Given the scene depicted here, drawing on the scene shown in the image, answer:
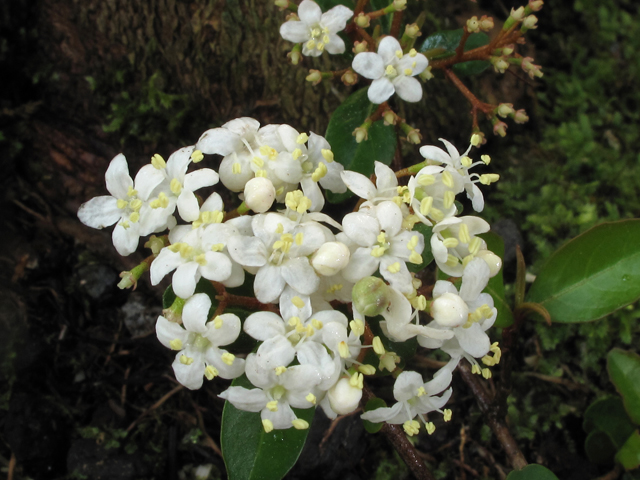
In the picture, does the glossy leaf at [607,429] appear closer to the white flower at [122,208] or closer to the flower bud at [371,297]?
the flower bud at [371,297]

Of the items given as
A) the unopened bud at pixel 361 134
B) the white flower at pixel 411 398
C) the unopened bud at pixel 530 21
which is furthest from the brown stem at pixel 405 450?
the unopened bud at pixel 530 21

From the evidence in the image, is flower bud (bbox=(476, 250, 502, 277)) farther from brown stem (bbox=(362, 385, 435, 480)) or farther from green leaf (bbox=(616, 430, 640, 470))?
green leaf (bbox=(616, 430, 640, 470))

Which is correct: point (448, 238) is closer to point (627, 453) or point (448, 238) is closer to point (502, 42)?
point (502, 42)

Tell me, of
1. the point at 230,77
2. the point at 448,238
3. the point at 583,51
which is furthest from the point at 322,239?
the point at 583,51

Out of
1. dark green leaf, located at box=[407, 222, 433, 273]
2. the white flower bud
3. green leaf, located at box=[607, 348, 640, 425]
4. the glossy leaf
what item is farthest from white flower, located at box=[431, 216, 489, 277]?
the glossy leaf

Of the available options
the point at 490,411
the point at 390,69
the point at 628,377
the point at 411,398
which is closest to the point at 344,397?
the point at 411,398
